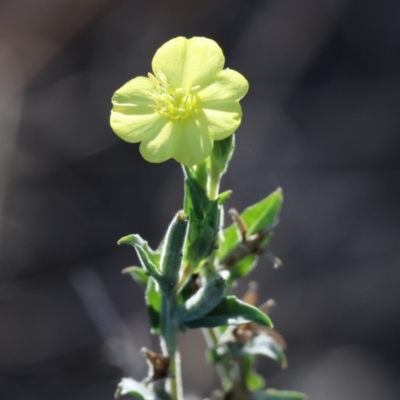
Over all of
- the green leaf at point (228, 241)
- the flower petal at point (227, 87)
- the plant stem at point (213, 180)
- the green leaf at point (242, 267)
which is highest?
the flower petal at point (227, 87)

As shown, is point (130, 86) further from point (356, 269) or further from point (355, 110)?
point (355, 110)

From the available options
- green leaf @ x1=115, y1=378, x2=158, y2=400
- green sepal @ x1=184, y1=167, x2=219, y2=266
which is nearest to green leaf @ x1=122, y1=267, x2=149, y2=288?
green sepal @ x1=184, y1=167, x2=219, y2=266

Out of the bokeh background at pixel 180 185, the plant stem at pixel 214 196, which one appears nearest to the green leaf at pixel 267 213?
the plant stem at pixel 214 196

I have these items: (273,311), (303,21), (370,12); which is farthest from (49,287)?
(370,12)

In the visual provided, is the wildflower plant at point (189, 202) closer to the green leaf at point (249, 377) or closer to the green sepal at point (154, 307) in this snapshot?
the green sepal at point (154, 307)

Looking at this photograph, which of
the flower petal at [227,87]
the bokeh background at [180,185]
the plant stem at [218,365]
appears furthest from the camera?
the bokeh background at [180,185]

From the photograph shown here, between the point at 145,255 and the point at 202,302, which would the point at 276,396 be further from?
the point at 145,255
